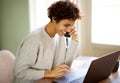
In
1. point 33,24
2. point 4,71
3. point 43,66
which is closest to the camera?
point 43,66

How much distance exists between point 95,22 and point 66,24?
89 centimetres

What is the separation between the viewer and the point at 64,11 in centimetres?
177

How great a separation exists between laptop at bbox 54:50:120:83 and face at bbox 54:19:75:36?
32 cm

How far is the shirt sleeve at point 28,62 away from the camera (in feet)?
5.59

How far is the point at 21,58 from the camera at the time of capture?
1.72 meters

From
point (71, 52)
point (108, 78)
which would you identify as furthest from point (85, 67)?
point (108, 78)

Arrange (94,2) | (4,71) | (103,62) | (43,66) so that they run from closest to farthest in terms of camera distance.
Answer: (103,62) → (43,66) → (4,71) → (94,2)

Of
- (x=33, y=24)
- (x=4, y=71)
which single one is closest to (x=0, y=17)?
(x=33, y=24)

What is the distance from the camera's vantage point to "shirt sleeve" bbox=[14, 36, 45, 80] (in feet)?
5.59

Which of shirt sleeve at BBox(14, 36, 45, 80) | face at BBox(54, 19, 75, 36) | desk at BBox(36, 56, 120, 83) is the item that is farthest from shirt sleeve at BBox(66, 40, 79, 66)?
shirt sleeve at BBox(14, 36, 45, 80)

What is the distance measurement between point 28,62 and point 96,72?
492mm

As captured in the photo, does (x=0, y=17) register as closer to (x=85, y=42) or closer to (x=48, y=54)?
(x=85, y=42)

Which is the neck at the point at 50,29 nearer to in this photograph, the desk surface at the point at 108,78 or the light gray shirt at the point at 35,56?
the light gray shirt at the point at 35,56

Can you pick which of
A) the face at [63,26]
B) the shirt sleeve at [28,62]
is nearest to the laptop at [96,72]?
the shirt sleeve at [28,62]
